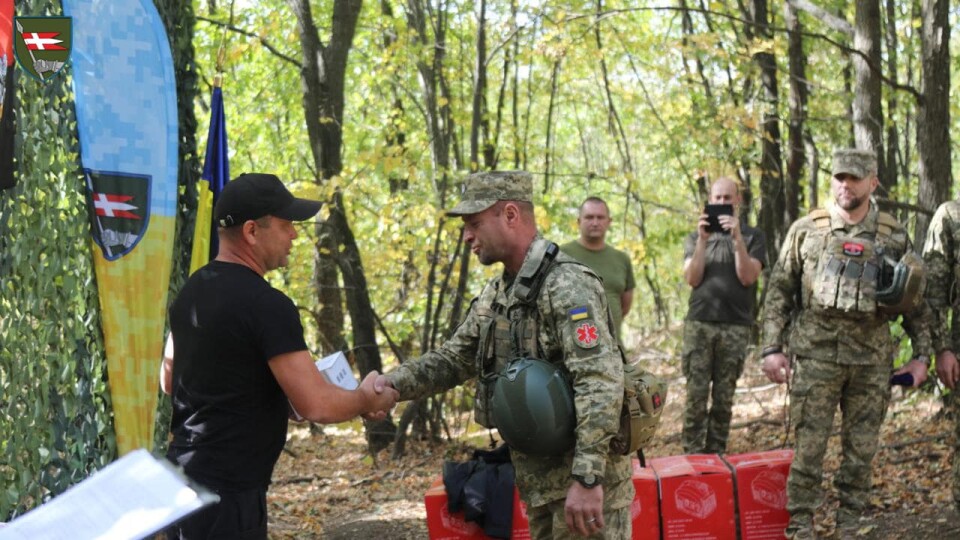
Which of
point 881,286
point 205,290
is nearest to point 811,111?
point 881,286

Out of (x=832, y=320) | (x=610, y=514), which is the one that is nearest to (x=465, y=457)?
(x=832, y=320)

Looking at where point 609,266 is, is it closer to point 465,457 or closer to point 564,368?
point 465,457

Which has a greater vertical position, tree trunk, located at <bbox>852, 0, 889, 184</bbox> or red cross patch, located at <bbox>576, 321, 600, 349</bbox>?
tree trunk, located at <bbox>852, 0, 889, 184</bbox>

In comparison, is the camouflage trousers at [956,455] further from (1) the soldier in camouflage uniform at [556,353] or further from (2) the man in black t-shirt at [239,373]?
(2) the man in black t-shirt at [239,373]

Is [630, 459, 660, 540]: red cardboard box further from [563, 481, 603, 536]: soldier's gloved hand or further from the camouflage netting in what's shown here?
Result: the camouflage netting

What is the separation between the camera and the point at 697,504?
5270mm

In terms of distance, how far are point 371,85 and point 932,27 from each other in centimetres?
737

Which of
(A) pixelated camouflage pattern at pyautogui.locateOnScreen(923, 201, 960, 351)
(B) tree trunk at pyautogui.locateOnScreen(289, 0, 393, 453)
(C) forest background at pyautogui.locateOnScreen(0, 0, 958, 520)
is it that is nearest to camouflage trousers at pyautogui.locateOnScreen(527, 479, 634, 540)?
(C) forest background at pyautogui.locateOnScreen(0, 0, 958, 520)

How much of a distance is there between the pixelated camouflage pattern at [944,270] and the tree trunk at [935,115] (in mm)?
2112

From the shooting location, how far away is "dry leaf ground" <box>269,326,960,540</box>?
5.99m

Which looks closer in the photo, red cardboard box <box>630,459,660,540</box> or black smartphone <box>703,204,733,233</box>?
red cardboard box <box>630,459,660,540</box>

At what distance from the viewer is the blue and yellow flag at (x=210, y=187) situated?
488 centimetres

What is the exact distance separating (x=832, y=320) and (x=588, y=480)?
8.43 ft

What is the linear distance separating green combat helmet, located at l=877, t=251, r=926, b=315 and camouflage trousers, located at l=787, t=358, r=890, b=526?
1.41 feet
